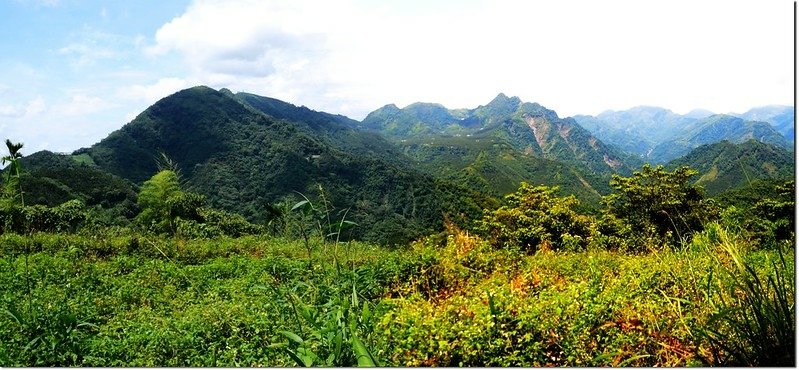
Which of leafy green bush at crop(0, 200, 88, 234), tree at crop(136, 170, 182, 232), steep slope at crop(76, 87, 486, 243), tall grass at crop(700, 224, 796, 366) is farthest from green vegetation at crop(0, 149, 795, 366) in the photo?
steep slope at crop(76, 87, 486, 243)

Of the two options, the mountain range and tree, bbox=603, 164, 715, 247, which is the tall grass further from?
the mountain range

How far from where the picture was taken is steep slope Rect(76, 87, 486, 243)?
7925 cm

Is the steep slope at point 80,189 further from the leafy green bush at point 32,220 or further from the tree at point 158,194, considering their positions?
the leafy green bush at point 32,220

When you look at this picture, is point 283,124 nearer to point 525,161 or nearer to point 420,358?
point 525,161

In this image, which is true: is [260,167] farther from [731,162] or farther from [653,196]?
[731,162]

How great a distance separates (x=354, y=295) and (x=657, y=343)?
5.38 feet

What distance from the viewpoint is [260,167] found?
4186 inches

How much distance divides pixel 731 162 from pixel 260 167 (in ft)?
364

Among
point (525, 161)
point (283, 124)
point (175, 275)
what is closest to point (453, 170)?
point (525, 161)

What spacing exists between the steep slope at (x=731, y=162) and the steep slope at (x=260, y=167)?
197ft

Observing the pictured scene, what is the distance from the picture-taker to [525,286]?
415 cm

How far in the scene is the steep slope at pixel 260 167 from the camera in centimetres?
7925

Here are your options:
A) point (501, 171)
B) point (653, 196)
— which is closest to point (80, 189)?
A: point (653, 196)

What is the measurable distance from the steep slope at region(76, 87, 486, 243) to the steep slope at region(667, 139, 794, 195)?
6000 cm
